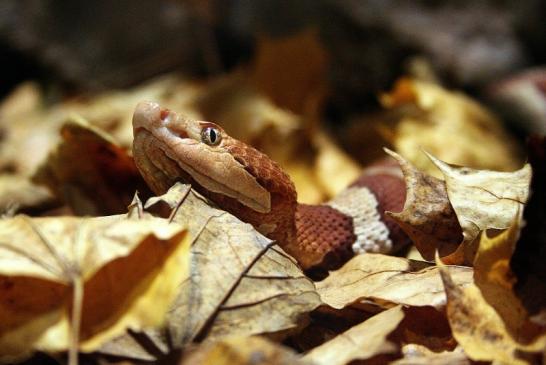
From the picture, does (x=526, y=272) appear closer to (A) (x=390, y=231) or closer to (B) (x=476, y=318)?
(B) (x=476, y=318)

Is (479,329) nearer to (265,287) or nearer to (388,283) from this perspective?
(388,283)

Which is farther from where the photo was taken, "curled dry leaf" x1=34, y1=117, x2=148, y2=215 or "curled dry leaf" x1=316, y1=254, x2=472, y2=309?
"curled dry leaf" x1=34, y1=117, x2=148, y2=215

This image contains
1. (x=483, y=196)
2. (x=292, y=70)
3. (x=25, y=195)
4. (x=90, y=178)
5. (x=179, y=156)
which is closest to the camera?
(x=483, y=196)

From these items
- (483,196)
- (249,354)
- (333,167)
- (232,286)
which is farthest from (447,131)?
(249,354)

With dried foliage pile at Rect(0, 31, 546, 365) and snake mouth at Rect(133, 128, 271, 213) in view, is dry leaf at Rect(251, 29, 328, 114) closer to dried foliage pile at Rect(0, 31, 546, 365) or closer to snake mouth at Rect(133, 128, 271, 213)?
dried foliage pile at Rect(0, 31, 546, 365)

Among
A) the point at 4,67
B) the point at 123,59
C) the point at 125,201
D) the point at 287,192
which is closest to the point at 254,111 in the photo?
the point at 125,201

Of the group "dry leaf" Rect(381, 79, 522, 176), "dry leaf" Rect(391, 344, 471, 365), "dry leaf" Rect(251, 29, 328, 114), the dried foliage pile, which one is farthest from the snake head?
"dry leaf" Rect(251, 29, 328, 114)

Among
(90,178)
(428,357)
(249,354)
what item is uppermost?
(90,178)
